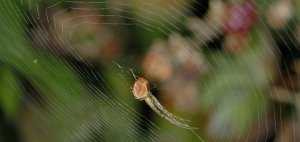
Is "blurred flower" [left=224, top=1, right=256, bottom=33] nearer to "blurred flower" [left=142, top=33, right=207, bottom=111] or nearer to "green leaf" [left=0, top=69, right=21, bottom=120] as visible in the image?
"blurred flower" [left=142, top=33, right=207, bottom=111]

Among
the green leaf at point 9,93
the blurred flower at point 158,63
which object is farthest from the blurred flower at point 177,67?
the green leaf at point 9,93

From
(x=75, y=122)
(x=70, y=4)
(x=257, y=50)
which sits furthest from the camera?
(x=75, y=122)

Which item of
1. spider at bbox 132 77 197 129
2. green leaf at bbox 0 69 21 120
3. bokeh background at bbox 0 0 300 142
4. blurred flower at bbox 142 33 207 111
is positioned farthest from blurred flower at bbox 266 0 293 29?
green leaf at bbox 0 69 21 120

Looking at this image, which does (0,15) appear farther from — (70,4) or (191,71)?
(191,71)

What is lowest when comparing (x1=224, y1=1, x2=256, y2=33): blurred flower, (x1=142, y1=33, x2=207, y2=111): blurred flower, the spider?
the spider

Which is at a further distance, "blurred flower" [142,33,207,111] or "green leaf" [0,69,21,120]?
"green leaf" [0,69,21,120]

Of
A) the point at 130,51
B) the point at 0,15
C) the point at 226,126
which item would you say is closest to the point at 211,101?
the point at 226,126

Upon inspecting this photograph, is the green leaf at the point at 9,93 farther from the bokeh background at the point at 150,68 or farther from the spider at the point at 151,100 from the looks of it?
the spider at the point at 151,100
